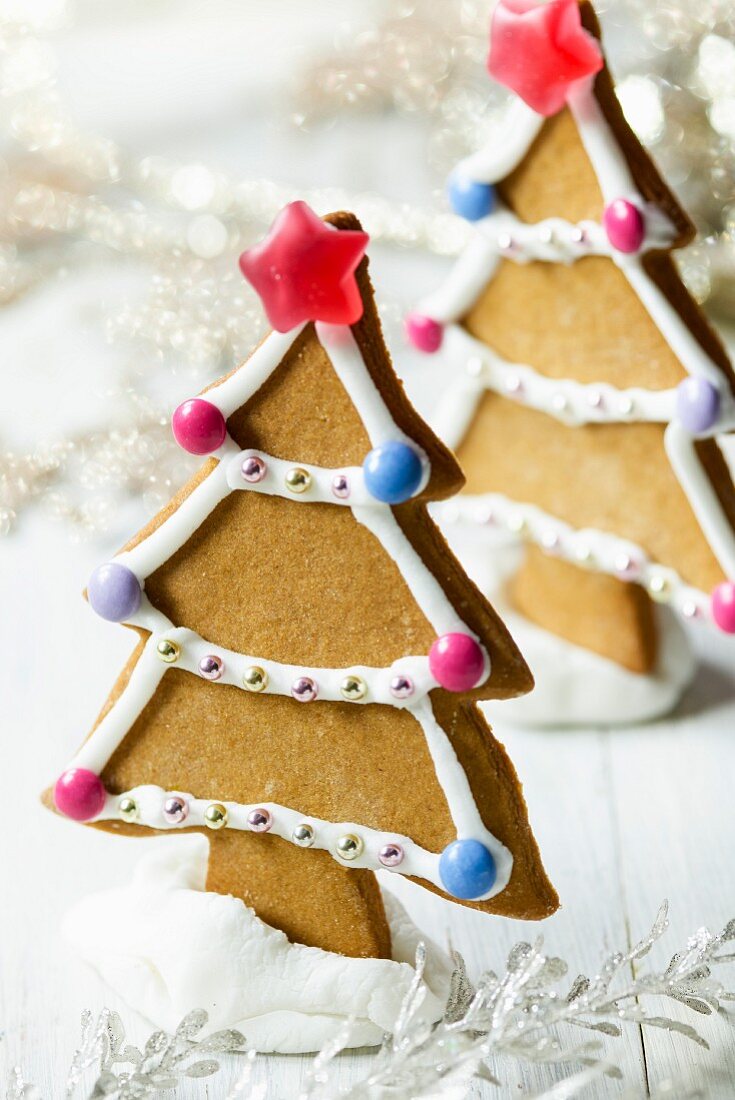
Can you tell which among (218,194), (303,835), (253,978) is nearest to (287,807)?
(303,835)

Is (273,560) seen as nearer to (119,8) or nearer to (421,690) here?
(421,690)

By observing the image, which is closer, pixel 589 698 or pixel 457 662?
pixel 457 662

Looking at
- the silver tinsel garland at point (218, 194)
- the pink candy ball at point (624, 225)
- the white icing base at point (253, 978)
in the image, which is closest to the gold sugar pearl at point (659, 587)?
the pink candy ball at point (624, 225)

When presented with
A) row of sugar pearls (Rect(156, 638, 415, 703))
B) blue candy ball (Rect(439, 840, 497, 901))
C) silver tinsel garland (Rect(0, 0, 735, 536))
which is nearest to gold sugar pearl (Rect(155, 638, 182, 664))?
row of sugar pearls (Rect(156, 638, 415, 703))

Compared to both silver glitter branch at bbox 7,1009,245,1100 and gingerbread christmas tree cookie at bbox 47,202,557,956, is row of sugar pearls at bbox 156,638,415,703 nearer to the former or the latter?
gingerbread christmas tree cookie at bbox 47,202,557,956

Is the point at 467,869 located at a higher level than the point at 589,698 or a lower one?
higher

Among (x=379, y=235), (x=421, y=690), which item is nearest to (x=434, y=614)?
(x=421, y=690)

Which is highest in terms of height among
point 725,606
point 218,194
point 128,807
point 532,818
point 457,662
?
point 457,662

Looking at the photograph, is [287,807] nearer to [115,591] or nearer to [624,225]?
[115,591]
